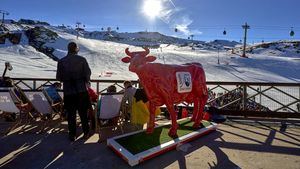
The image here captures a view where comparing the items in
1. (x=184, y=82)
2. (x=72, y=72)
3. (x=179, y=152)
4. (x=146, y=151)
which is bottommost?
(x=179, y=152)

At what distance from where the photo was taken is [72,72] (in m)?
4.71

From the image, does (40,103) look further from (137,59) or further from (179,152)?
(179,152)

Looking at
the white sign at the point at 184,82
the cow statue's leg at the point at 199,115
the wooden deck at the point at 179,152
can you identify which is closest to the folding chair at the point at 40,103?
the wooden deck at the point at 179,152

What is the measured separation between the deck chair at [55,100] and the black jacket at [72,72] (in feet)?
3.83

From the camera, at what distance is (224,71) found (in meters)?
33.8

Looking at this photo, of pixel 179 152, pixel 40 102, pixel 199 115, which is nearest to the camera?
pixel 179 152

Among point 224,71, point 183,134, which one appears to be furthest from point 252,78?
point 183,134

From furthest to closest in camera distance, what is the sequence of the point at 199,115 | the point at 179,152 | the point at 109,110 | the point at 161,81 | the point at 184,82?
the point at 199,115 → the point at 109,110 → the point at 184,82 → the point at 161,81 → the point at 179,152

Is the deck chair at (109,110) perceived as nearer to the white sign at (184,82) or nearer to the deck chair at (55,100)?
the deck chair at (55,100)

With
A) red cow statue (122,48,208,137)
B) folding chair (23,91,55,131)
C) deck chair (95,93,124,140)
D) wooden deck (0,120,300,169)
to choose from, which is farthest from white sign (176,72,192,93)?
folding chair (23,91,55,131)

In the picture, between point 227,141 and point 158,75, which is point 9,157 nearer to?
point 158,75

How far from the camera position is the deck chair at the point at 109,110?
5145 mm

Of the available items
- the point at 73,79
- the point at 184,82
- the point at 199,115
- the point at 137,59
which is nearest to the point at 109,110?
the point at 73,79

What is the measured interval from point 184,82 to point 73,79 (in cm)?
189
